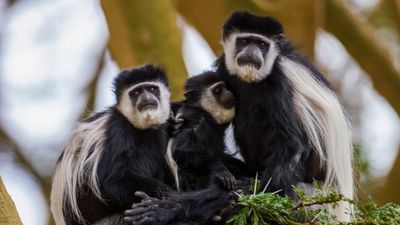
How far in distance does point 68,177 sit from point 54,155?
2239 mm

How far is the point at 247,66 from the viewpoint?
4145mm

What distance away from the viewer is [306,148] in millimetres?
4168

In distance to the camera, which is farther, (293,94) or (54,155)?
(54,155)

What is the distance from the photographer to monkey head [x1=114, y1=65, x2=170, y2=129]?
13.8 feet

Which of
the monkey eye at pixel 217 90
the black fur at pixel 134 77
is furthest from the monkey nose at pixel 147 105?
the monkey eye at pixel 217 90

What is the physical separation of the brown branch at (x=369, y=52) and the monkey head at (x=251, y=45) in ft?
6.07

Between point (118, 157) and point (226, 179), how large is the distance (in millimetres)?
492

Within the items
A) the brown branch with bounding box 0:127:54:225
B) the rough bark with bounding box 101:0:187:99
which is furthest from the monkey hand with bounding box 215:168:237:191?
the brown branch with bounding box 0:127:54:225

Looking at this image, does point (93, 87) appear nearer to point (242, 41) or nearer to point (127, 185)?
point (242, 41)

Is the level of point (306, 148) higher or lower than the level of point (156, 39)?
lower

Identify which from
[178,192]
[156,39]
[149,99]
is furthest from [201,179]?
[156,39]

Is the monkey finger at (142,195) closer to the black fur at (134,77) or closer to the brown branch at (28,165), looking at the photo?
the black fur at (134,77)

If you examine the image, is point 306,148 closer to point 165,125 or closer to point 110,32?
point 165,125

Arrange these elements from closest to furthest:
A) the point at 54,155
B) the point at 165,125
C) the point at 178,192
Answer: the point at 178,192, the point at 165,125, the point at 54,155
